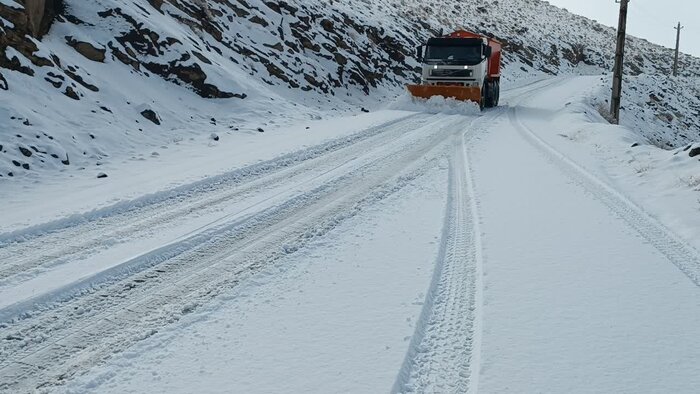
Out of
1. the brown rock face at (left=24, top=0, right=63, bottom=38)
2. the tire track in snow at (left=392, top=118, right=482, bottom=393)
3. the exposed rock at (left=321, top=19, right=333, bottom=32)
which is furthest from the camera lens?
the exposed rock at (left=321, top=19, right=333, bottom=32)

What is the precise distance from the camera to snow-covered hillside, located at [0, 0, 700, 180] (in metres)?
9.73

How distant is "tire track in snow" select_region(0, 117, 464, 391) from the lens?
128 inches

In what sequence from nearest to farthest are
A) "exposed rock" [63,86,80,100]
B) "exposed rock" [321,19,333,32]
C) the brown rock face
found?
"exposed rock" [63,86,80,100], the brown rock face, "exposed rock" [321,19,333,32]

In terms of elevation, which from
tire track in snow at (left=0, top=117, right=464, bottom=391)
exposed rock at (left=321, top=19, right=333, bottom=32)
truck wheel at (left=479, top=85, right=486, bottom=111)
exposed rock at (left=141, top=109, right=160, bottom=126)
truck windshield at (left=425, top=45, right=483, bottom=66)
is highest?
exposed rock at (left=321, top=19, right=333, bottom=32)

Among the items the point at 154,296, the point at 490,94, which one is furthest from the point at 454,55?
the point at 154,296

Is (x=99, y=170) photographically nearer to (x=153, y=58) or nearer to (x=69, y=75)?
(x=69, y=75)

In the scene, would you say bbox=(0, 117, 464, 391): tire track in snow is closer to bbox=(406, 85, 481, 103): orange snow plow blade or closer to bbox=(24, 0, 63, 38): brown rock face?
bbox=(24, 0, 63, 38): brown rock face

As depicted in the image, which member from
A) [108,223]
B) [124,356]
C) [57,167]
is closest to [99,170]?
[57,167]

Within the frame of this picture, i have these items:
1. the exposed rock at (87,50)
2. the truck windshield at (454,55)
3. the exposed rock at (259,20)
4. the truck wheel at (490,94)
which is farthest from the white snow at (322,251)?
the exposed rock at (259,20)

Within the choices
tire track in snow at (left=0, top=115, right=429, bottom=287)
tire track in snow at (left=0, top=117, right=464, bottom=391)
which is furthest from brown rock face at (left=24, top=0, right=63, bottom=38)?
tire track in snow at (left=0, top=117, right=464, bottom=391)

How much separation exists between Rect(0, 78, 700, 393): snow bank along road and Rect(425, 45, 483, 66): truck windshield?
1220 cm

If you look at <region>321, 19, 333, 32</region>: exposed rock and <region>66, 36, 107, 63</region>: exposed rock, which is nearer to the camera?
<region>66, 36, 107, 63</region>: exposed rock

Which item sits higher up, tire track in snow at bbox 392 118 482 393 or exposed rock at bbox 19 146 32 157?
exposed rock at bbox 19 146 32 157

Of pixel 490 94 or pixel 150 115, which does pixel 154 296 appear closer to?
pixel 150 115
